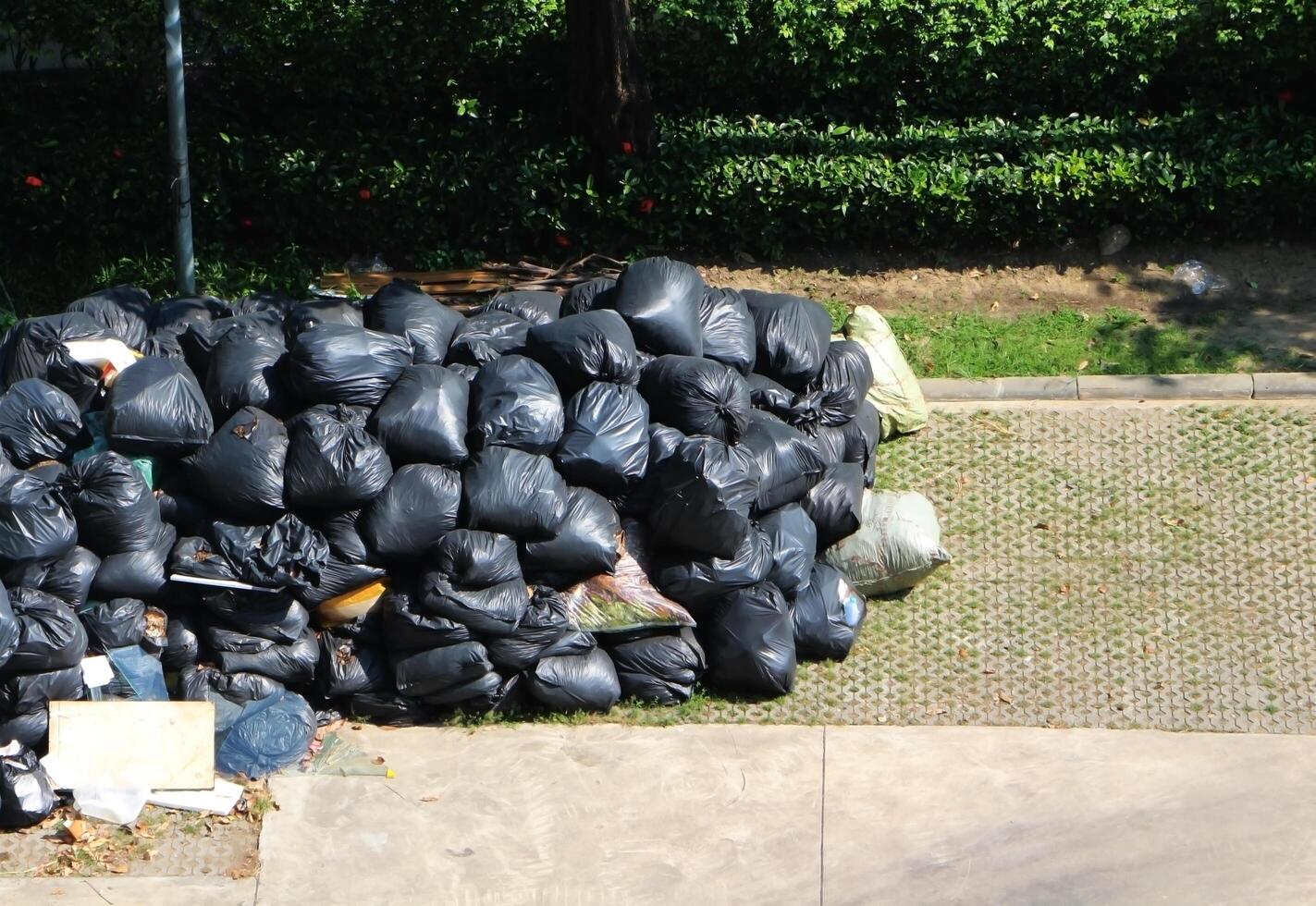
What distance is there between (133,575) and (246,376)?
3.11ft

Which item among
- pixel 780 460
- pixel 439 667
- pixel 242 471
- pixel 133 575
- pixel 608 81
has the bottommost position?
pixel 439 667

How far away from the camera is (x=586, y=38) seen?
8828 millimetres

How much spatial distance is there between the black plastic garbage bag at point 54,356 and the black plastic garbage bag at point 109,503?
1.65 ft

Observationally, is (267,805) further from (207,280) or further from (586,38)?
(586,38)

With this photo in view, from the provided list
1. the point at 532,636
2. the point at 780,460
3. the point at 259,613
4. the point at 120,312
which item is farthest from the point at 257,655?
the point at 780,460

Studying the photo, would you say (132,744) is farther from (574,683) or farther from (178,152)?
(178,152)

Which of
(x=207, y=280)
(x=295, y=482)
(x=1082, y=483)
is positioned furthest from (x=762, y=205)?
(x=295, y=482)

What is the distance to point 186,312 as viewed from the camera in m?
7.25

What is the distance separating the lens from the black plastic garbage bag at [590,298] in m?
7.09

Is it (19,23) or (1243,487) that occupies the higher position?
(19,23)

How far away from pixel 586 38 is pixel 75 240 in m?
3.35

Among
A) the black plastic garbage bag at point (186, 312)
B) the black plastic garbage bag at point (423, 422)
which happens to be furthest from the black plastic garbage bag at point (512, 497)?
the black plastic garbage bag at point (186, 312)

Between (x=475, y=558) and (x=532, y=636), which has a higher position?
(x=475, y=558)

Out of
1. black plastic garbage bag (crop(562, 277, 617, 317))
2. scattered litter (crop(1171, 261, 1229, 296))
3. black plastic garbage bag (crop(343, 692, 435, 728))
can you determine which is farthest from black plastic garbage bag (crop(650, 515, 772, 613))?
scattered litter (crop(1171, 261, 1229, 296))
